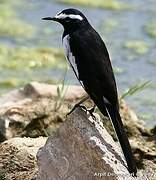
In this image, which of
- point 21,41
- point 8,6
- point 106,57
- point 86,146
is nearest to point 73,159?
point 86,146

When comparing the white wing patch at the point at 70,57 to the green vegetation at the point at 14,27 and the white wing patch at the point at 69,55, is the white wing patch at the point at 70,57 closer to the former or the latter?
the white wing patch at the point at 69,55

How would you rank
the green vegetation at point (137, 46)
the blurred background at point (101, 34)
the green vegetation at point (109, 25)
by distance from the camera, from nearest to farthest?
the blurred background at point (101, 34), the green vegetation at point (137, 46), the green vegetation at point (109, 25)

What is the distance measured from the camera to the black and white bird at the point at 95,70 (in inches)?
178

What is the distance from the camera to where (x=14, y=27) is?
9.65 meters

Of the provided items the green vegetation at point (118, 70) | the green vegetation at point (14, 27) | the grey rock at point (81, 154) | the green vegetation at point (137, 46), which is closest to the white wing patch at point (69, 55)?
the grey rock at point (81, 154)

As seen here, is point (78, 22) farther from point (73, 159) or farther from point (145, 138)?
point (145, 138)

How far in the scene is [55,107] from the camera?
Answer: 6418 millimetres

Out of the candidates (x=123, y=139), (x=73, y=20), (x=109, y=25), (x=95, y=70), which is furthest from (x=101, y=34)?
(x=123, y=139)

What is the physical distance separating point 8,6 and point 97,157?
637 cm

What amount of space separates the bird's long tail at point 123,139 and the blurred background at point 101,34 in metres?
Answer: 2.80

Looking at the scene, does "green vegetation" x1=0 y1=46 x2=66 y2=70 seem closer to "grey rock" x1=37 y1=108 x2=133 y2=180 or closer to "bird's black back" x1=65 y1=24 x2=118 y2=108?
"bird's black back" x1=65 y1=24 x2=118 y2=108

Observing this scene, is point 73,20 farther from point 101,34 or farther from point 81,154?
point 101,34

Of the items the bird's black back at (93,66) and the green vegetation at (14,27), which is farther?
the green vegetation at (14,27)

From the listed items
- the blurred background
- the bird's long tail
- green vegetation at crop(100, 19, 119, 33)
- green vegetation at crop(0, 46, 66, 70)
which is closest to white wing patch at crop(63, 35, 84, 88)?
the bird's long tail
